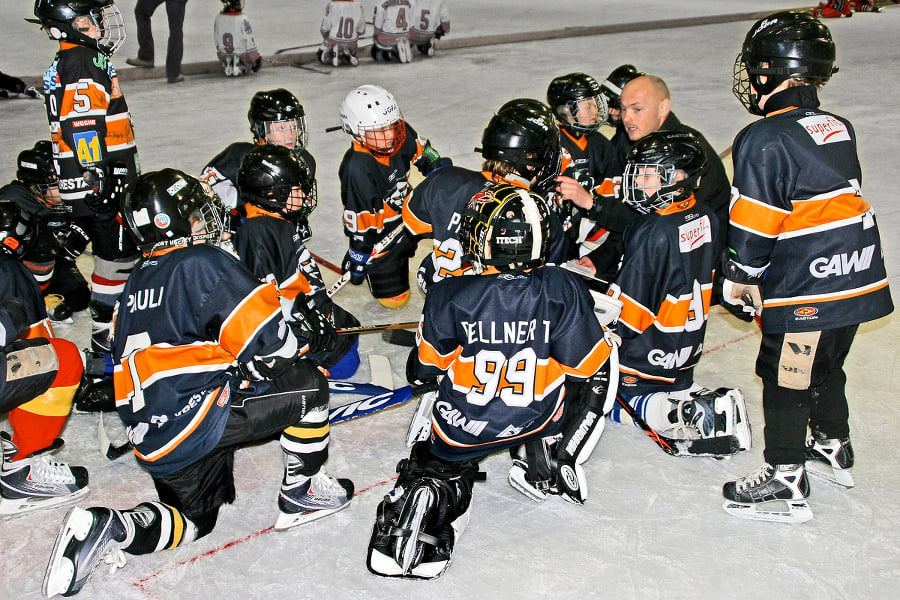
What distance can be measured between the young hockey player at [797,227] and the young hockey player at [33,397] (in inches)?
89.8

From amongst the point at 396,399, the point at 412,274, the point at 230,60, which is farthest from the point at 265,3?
the point at 396,399

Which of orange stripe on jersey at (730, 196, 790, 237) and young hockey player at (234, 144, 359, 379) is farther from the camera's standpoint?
young hockey player at (234, 144, 359, 379)

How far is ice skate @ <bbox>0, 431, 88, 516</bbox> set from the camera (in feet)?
9.86

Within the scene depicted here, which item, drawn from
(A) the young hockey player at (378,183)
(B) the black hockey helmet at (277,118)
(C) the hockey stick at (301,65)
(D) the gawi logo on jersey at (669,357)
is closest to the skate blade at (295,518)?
(D) the gawi logo on jersey at (669,357)

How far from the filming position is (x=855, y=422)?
3.47 meters

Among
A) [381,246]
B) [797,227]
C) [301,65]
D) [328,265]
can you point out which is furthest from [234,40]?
[797,227]

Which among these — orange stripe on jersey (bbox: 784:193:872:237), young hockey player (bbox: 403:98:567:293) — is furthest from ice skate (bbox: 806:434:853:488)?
young hockey player (bbox: 403:98:567:293)

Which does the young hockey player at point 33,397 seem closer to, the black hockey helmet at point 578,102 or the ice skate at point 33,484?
the ice skate at point 33,484

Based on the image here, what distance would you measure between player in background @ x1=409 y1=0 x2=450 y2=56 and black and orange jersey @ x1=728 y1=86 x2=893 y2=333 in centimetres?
930

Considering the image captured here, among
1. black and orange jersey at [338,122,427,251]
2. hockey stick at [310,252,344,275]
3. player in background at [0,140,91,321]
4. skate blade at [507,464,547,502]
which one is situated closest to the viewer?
skate blade at [507,464,547,502]

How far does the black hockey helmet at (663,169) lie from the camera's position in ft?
10.1

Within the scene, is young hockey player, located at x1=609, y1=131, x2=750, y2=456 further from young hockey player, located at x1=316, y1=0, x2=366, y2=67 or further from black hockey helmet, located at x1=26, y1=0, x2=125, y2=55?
young hockey player, located at x1=316, y1=0, x2=366, y2=67

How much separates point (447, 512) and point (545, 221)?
0.98 meters

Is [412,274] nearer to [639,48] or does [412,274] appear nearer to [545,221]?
[545,221]
